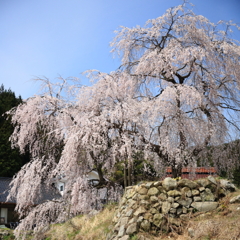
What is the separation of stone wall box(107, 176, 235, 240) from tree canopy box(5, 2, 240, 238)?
210 centimetres

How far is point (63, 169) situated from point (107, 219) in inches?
86.3

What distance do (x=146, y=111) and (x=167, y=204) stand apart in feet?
12.0

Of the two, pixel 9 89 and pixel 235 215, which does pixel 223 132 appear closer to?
pixel 235 215

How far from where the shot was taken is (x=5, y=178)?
68.7ft

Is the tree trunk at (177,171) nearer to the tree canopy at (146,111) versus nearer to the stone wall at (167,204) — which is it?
the tree canopy at (146,111)

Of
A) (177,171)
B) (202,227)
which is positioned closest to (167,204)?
(202,227)

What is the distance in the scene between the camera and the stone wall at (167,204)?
7336mm

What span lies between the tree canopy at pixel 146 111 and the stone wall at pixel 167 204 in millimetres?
2101

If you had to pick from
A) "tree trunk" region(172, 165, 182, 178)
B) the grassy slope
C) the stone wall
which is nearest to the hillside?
the grassy slope

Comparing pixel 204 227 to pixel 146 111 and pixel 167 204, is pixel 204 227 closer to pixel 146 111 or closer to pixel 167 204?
pixel 167 204

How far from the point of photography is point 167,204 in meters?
7.52

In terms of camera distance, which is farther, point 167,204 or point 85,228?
point 85,228

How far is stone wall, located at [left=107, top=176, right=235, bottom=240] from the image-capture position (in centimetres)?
734

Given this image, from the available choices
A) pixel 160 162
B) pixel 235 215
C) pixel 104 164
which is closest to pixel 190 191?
pixel 235 215
